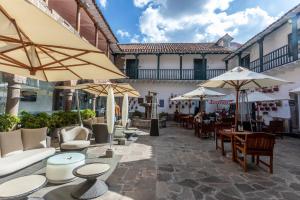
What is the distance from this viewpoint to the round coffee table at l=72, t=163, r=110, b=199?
309 cm

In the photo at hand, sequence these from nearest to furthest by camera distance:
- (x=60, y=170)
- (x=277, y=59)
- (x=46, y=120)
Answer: (x=60, y=170)
(x=46, y=120)
(x=277, y=59)

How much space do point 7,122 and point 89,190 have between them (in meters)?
3.60

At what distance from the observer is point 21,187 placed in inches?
97.0

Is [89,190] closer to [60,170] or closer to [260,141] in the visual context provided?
[60,170]

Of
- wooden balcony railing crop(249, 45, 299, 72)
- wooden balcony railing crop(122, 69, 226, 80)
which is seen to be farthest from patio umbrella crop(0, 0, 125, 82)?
wooden balcony railing crop(122, 69, 226, 80)

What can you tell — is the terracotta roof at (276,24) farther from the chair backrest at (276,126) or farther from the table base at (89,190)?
the table base at (89,190)

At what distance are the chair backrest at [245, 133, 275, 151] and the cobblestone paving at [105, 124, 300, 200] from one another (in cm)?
61

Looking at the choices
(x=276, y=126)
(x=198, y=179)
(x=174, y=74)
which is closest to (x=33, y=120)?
(x=198, y=179)

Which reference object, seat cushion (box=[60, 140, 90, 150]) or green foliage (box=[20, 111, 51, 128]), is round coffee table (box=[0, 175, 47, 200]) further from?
green foliage (box=[20, 111, 51, 128])

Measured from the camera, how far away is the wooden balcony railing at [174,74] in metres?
19.1

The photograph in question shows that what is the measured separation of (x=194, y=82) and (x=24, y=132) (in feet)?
53.2

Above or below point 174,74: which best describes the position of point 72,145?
below

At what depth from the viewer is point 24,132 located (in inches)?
182

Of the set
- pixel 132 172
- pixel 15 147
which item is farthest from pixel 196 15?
pixel 15 147
